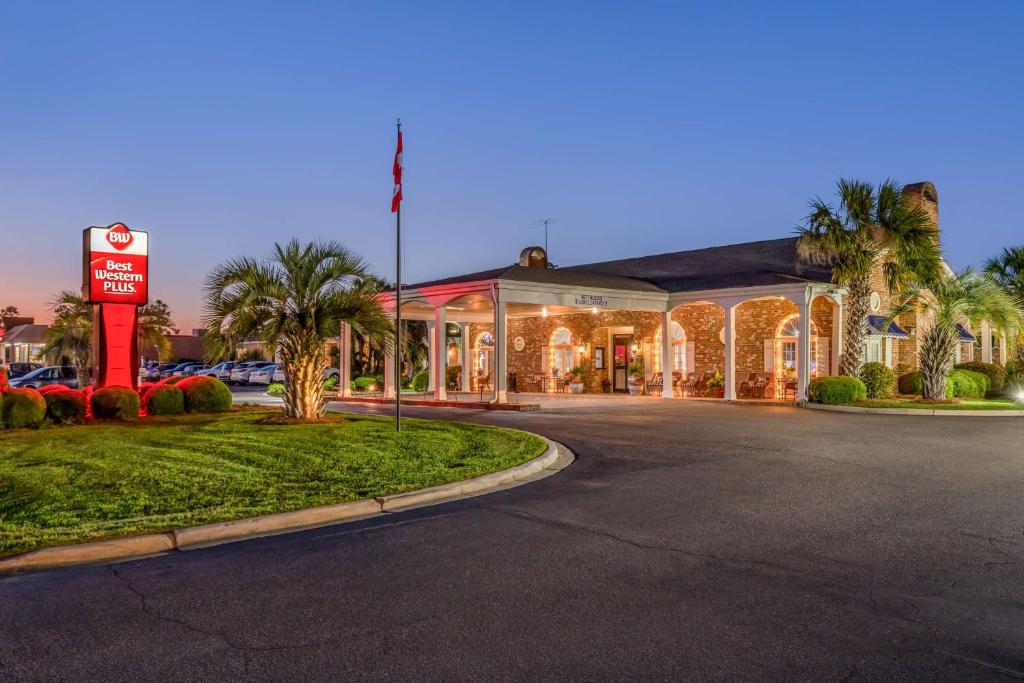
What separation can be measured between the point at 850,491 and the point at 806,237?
53.9 ft

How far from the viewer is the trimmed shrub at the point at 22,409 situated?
643 inches

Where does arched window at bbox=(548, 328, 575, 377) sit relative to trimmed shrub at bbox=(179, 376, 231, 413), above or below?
above

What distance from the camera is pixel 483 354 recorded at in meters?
36.7

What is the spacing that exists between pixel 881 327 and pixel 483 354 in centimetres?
1748

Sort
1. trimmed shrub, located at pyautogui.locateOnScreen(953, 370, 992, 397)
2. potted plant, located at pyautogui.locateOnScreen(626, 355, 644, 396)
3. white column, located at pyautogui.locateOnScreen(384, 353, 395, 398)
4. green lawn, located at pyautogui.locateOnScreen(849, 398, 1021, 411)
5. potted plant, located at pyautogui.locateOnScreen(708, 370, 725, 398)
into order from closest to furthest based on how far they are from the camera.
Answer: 1. green lawn, located at pyautogui.locateOnScreen(849, 398, 1021, 411)
2. potted plant, located at pyautogui.locateOnScreen(708, 370, 725, 398)
3. trimmed shrub, located at pyautogui.locateOnScreen(953, 370, 992, 397)
4. white column, located at pyautogui.locateOnScreen(384, 353, 395, 398)
5. potted plant, located at pyautogui.locateOnScreen(626, 355, 644, 396)

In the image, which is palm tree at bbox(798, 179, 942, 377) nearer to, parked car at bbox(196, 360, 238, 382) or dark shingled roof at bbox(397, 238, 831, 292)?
dark shingled roof at bbox(397, 238, 831, 292)

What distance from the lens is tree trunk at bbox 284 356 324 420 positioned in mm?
17000

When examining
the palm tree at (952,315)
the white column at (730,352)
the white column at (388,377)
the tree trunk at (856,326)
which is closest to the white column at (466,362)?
the white column at (388,377)

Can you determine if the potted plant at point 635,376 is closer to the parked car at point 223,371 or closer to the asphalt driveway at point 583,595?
the asphalt driveway at point 583,595

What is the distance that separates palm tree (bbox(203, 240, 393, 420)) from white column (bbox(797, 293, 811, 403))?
1290 centimetres

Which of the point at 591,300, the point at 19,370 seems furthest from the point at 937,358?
the point at 19,370

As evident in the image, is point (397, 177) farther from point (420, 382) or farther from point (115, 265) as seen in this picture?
point (420, 382)

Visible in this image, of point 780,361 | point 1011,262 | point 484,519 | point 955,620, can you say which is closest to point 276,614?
point 484,519

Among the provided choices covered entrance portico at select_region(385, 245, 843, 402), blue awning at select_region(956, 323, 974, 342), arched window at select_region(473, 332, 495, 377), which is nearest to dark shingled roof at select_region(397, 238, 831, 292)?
covered entrance portico at select_region(385, 245, 843, 402)
